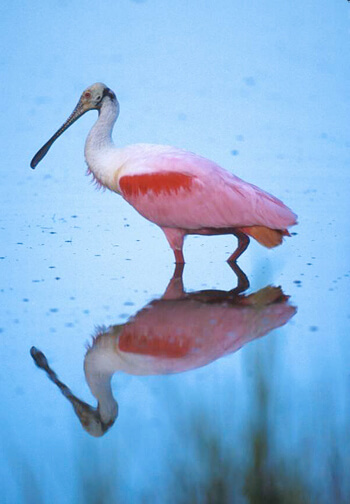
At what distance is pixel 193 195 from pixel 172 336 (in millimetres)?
1636

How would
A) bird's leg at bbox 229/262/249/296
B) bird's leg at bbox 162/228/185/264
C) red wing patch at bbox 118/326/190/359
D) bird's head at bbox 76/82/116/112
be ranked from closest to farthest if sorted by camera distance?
red wing patch at bbox 118/326/190/359 → bird's leg at bbox 229/262/249/296 → bird's leg at bbox 162/228/185/264 → bird's head at bbox 76/82/116/112

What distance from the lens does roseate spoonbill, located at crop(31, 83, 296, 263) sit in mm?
6062

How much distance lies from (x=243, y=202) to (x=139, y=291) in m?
0.87

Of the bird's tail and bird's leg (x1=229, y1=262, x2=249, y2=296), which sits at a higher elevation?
the bird's tail

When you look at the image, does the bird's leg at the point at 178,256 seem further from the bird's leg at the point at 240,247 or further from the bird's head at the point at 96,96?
the bird's head at the point at 96,96

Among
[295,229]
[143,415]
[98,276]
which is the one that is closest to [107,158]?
[98,276]

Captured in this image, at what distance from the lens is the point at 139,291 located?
568 centimetres

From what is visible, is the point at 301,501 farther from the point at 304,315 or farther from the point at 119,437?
the point at 304,315

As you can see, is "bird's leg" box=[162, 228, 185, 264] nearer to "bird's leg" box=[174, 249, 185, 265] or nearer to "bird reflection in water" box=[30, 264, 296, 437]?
"bird's leg" box=[174, 249, 185, 265]

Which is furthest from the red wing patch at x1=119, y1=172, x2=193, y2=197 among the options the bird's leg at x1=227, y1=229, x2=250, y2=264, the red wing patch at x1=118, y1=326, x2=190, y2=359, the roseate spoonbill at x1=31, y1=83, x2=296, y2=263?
the red wing patch at x1=118, y1=326, x2=190, y2=359

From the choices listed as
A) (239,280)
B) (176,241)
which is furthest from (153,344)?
(176,241)

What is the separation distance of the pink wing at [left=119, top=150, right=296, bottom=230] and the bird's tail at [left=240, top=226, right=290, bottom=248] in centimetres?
7

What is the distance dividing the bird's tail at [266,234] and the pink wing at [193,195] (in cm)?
7

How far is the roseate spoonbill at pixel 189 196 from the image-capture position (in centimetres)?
606
